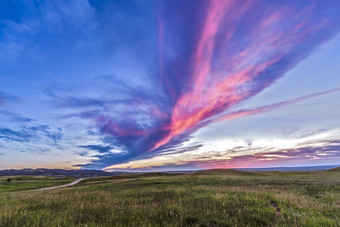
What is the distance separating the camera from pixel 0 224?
18.0 feet

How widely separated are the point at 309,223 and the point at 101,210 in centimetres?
859

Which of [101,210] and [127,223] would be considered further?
[101,210]

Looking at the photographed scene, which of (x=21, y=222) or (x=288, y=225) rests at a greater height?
(x=21, y=222)

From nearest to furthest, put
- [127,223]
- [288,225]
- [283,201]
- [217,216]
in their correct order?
[288,225] → [127,223] → [217,216] → [283,201]

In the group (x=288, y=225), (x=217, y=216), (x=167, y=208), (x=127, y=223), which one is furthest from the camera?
(x=167, y=208)

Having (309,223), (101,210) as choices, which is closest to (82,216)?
(101,210)

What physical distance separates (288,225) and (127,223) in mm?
5621

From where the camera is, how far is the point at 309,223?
5.43 metres

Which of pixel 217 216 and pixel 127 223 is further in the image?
pixel 217 216

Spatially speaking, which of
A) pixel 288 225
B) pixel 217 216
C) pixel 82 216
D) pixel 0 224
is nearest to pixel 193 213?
pixel 217 216

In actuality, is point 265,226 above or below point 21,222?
below

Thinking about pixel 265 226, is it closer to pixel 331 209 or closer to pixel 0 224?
pixel 331 209

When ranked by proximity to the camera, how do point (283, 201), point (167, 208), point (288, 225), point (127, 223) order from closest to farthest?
point (288, 225) < point (127, 223) < point (167, 208) < point (283, 201)

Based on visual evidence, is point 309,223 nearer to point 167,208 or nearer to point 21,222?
point 167,208
